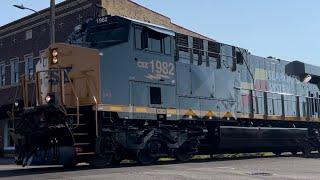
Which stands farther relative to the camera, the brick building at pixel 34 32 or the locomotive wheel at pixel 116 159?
the brick building at pixel 34 32

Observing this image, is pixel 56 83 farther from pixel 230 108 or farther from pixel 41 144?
pixel 230 108

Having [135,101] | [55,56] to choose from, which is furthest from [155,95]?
[55,56]

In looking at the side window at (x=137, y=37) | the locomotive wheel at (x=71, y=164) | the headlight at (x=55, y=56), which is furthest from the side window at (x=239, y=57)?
the locomotive wheel at (x=71, y=164)

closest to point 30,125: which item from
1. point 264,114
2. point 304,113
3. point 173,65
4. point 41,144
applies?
point 41,144

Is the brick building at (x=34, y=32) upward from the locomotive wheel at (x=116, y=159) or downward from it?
upward

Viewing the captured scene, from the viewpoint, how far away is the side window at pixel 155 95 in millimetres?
13484

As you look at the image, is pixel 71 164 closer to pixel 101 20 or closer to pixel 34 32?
pixel 101 20

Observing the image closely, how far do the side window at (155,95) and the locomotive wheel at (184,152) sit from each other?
1.83 metres

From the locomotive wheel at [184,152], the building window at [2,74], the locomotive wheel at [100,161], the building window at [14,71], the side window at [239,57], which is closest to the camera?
the locomotive wheel at [100,161]

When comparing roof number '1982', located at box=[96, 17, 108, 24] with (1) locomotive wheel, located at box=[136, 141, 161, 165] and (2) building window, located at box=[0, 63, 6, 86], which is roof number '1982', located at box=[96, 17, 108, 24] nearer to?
(1) locomotive wheel, located at box=[136, 141, 161, 165]

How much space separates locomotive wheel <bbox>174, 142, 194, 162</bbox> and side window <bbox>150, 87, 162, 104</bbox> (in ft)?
6.01

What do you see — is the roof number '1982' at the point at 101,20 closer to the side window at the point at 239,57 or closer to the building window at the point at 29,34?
A: the side window at the point at 239,57

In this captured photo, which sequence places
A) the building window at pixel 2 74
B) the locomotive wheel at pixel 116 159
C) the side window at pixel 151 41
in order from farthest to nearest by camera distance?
the building window at pixel 2 74, the side window at pixel 151 41, the locomotive wheel at pixel 116 159

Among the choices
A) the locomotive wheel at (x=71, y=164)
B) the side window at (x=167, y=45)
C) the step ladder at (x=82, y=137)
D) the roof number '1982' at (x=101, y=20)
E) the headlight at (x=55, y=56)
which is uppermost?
the roof number '1982' at (x=101, y=20)
